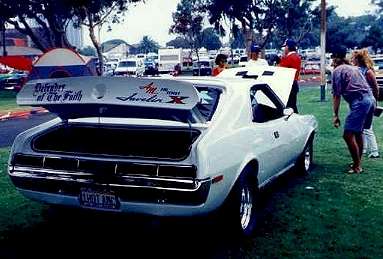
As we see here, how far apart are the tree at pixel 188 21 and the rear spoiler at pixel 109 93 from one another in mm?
54086

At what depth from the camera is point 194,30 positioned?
6247 cm

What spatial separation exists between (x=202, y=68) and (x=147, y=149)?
126 feet

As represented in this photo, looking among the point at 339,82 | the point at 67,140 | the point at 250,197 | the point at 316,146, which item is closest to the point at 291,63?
the point at 316,146

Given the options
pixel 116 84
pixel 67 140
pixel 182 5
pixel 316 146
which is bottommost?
pixel 316 146

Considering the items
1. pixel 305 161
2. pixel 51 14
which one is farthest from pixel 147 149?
pixel 51 14

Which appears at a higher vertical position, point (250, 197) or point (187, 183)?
point (187, 183)

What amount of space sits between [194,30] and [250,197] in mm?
59125

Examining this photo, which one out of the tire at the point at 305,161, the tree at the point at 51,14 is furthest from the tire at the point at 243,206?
the tree at the point at 51,14

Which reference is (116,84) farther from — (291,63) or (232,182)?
(291,63)

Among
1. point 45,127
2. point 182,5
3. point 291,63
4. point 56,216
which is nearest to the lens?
point 45,127

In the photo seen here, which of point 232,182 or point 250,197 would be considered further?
point 250,197

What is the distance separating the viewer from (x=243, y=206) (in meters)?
4.75

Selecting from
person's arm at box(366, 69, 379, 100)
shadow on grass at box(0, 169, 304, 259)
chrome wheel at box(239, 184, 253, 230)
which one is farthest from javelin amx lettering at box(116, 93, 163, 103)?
person's arm at box(366, 69, 379, 100)

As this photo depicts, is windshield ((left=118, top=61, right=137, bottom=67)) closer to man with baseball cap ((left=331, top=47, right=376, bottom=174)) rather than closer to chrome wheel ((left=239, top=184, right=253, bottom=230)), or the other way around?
man with baseball cap ((left=331, top=47, right=376, bottom=174))
